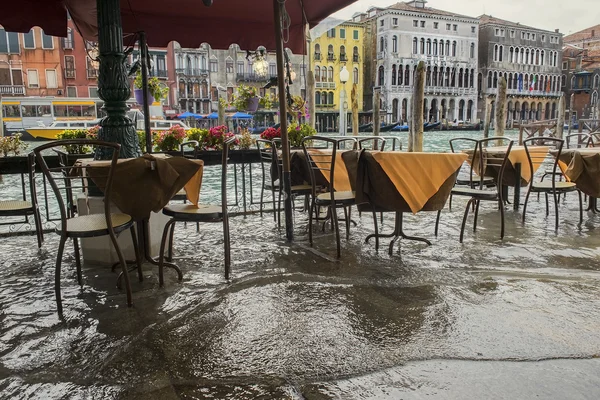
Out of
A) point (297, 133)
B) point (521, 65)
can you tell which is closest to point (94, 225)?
point (297, 133)

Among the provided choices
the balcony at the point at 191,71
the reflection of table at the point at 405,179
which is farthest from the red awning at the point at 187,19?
the balcony at the point at 191,71

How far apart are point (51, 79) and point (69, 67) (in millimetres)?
1366

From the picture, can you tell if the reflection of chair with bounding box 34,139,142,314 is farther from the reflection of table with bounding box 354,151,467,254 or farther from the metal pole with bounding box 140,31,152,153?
the reflection of table with bounding box 354,151,467,254

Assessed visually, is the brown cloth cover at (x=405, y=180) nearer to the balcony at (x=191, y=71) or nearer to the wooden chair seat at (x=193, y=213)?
the wooden chair seat at (x=193, y=213)

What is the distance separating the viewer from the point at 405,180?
345 cm

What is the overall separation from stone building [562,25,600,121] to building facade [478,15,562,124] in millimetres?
1894

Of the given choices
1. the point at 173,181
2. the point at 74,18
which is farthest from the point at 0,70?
the point at 173,181

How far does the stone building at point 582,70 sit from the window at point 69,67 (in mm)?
45364

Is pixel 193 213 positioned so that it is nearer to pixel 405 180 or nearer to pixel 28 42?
pixel 405 180

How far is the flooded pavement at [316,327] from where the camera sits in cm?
176

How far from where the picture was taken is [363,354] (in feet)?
6.48

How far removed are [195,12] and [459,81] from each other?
48.4 meters

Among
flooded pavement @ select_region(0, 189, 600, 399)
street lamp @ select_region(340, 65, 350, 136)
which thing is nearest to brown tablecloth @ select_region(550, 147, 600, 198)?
flooded pavement @ select_region(0, 189, 600, 399)

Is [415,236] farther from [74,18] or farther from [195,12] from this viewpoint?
[74,18]
